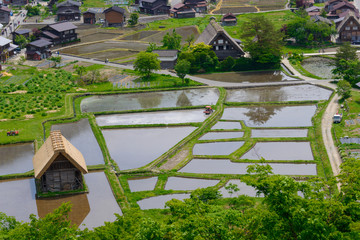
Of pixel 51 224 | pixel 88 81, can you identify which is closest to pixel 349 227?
pixel 51 224

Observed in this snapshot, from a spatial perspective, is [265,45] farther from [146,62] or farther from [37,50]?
[37,50]

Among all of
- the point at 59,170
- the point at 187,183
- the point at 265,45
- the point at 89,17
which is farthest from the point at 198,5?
the point at 59,170

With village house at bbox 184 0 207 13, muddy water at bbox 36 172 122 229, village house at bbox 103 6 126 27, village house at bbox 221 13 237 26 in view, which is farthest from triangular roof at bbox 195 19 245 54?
muddy water at bbox 36 172 122 229

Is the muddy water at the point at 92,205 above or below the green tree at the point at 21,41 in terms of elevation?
below

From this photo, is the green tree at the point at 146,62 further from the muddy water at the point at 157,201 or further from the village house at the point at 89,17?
the village house at the point at 89,17

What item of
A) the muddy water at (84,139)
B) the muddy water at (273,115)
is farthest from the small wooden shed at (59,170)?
the muddy water at (273,115)

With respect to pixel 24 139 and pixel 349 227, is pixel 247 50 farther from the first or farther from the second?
pixel 349 227
